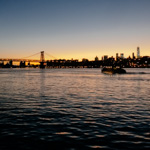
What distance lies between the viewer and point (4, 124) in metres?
14.2

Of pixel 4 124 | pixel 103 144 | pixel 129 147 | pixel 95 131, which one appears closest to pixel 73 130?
pixel 95 131

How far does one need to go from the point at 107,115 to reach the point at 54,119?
4338mm

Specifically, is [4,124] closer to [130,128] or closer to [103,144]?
[103,144]

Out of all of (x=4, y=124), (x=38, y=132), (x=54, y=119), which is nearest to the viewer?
(x=38, y=132)

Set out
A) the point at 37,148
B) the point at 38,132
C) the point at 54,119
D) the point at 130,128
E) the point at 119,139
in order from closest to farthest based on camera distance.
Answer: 1. the point at 37,148
2. the point at 119,139
3. the point at 38,132
4. the point at 130,128
5. the point at 54,119

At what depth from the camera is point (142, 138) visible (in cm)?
1134

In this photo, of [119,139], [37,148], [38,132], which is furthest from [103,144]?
[38,132]

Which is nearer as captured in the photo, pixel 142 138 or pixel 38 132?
pixel 142 138

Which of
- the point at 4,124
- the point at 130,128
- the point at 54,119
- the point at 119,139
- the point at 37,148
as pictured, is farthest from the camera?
the point at 54,119

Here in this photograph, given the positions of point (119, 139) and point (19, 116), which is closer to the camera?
point (119, 139)

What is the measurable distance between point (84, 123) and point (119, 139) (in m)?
3.76

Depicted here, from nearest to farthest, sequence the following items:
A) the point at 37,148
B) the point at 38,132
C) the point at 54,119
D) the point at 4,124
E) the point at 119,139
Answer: the point at 37,148
the point at 119,139
the point at 38,132
the point at 4,124
the point at 54,119

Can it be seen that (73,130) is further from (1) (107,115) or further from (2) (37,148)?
(1) (107,115)

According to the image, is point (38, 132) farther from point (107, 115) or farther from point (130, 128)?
point (107, 115)
